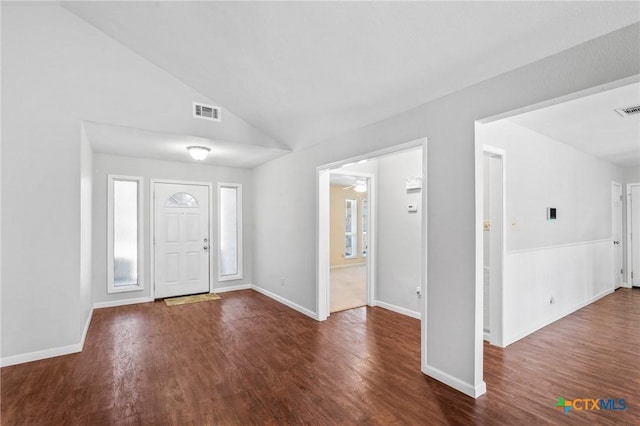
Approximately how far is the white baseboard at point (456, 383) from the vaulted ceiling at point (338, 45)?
7.89 feet

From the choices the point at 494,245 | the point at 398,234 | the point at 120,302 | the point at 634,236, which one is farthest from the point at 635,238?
the point at 120,302

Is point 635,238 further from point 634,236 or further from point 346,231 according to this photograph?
point 346,231

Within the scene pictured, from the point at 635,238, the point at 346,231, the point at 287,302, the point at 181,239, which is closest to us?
the point at 287,302

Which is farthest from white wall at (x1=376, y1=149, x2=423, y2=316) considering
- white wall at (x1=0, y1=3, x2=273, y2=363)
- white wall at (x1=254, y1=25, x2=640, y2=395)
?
white wall at (x1=0, y1=3, x2=273, y2=363)

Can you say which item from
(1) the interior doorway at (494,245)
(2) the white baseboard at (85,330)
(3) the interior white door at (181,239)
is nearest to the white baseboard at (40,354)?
(2) the white baseboard at (85,330)

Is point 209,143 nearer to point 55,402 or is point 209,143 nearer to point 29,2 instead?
point 29,2

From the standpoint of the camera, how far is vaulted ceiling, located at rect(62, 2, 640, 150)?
1.86 metres

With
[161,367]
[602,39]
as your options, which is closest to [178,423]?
[161,367]

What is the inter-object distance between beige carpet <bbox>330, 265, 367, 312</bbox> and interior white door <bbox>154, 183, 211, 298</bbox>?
2.53 m

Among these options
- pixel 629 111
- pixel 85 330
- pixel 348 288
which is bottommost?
pixel 348 288

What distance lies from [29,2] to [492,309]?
5796mm

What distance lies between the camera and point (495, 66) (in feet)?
7.17

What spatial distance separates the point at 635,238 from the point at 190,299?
877cm

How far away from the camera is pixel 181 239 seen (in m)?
5.56
